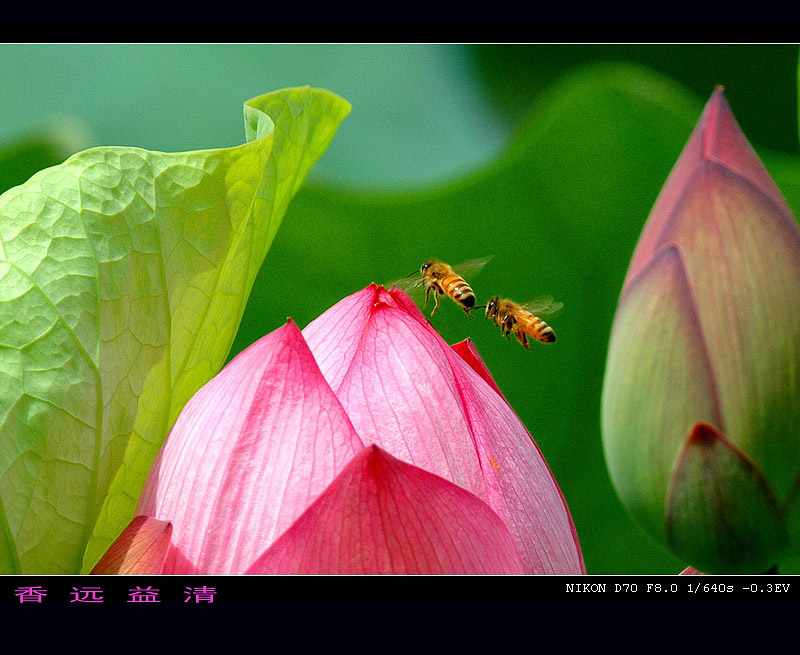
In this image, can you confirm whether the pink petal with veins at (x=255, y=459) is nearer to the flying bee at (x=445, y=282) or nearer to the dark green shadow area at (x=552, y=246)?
the flying bee at (x=445, y=282)

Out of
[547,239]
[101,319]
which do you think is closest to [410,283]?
[547,239]

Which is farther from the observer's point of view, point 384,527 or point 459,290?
point 459,290

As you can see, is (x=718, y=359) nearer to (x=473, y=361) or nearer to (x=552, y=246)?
(x=473, y=361)

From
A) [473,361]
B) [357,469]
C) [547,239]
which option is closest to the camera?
[357,469]

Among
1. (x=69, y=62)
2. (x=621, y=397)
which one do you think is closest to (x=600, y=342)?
(x=621, y=397)

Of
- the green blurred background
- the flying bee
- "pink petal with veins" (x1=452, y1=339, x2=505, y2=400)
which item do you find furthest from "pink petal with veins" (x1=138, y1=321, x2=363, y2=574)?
the green blurred background
